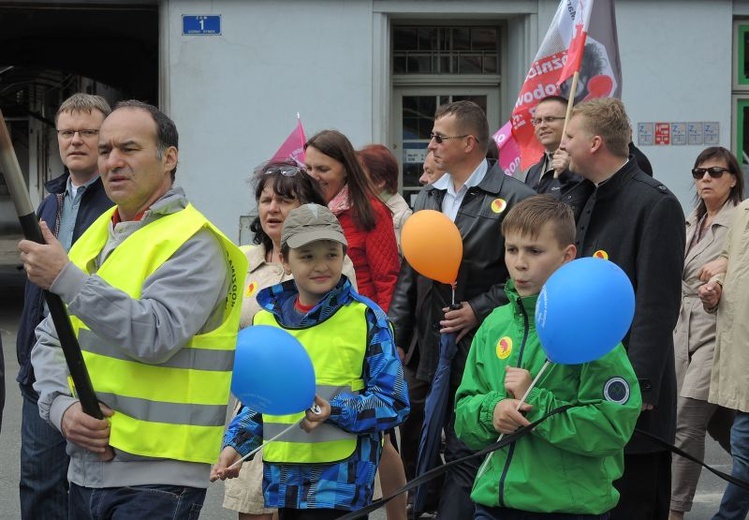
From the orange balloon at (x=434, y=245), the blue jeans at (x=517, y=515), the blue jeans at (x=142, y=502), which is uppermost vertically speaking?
the orange balloon at (x=434, y=245)

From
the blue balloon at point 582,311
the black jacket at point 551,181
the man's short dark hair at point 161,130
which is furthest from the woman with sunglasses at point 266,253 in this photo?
the blue balloon at point 582,311

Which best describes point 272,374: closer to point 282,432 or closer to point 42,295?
point 282,432

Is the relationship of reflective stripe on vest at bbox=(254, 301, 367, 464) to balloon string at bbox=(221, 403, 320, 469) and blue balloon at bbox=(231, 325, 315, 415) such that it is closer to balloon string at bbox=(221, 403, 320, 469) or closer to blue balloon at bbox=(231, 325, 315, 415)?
balloon string at bbox=(221, 403, 320, 469)

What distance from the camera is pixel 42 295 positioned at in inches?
188

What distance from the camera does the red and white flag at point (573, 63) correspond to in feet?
22.4

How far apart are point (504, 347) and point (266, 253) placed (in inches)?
64.7

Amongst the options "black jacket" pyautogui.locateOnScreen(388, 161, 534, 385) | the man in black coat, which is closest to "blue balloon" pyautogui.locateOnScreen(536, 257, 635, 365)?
the man in black coat

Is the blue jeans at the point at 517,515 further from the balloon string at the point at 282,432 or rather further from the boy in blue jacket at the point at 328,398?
the balloon string at the point at 282,432

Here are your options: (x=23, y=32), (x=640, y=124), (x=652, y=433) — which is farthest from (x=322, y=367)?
(x=23, y=32)

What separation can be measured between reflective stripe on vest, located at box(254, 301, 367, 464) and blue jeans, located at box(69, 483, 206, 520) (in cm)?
65

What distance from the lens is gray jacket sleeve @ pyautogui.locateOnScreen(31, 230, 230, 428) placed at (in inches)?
119

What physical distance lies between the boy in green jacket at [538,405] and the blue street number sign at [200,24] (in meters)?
9.60

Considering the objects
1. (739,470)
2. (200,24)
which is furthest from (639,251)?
(200,24)

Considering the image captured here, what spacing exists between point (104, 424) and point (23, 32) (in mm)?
16845
